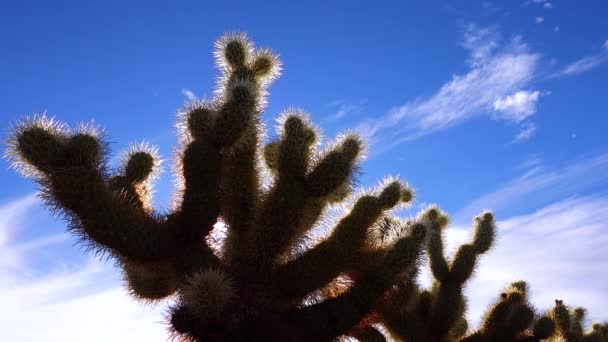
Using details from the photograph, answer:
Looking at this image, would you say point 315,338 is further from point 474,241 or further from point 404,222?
point 474,241

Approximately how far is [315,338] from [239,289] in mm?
750

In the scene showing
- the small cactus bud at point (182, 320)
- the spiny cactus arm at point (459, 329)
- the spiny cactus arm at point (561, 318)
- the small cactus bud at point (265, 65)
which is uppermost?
the small cactus bud at point (265, 65)

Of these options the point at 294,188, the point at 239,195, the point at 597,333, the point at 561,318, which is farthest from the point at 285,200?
the point at 597,333

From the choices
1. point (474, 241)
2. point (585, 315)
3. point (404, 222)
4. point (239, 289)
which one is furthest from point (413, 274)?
point (585, 315)

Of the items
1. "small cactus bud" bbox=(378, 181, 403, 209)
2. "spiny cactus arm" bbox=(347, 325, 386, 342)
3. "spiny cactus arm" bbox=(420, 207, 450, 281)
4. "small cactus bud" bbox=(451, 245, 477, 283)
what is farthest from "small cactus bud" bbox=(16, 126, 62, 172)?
"small cactus bud" bbox=(451, 245, 477, 283)

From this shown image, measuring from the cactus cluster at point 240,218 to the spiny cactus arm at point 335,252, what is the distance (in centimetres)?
1

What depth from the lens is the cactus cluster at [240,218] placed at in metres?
4.29

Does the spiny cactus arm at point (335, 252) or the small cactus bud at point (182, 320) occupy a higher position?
the spiny cactus arm at point (335, 252)

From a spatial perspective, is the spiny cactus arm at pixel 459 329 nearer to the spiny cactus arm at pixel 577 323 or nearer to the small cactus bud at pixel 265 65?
the spiny cactus arm at pixel 577 323

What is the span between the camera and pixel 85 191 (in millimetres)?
4125

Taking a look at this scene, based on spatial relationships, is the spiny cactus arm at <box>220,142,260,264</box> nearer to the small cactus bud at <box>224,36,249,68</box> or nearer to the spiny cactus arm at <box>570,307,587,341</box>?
the small cactus bud at <box>224,36,249,68</box>

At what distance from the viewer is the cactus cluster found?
14.1 ft

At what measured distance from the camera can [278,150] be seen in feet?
16.4

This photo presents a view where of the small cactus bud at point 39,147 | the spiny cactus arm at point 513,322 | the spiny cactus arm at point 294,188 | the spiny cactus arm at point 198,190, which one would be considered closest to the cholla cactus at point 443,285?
the spiny cactus arm at point 513,322
